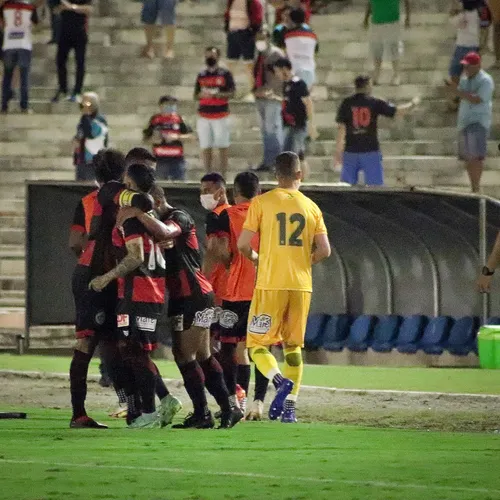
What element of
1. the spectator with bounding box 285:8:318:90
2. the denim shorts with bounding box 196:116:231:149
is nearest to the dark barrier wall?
the denim shorts with bounding box 196:116:231:149

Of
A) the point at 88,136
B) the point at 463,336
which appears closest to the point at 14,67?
the point at 88,136

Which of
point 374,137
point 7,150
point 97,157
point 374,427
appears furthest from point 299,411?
point 7,150

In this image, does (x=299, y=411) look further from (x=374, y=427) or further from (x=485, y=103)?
(x=485, y=103)

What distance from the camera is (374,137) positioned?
80.5ft

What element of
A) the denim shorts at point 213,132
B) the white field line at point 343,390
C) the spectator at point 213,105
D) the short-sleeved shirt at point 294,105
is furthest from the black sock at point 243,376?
the denim shorts at point 213,132

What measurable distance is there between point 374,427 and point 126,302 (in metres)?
2.38

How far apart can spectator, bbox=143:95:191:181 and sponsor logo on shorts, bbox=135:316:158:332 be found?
470 inches

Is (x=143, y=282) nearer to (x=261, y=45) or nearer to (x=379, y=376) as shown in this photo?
(x=379, y=376)

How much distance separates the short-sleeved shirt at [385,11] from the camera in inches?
1116

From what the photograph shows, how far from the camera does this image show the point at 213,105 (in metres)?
26.8

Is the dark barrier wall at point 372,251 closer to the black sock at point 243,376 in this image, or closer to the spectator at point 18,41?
the spectator at point 18,41

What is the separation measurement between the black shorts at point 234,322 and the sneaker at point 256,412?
50 cm

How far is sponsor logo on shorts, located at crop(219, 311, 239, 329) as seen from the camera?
15.9 metres

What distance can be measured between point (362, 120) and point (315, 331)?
256 centimetres
